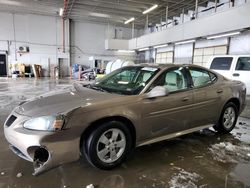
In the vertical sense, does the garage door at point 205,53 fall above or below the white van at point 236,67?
above

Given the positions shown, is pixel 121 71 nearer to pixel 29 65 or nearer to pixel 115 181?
pixel 115 181

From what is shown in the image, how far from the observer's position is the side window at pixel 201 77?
11.5 feet

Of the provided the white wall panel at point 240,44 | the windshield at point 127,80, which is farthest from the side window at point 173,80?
the white wall panel at point 240,44

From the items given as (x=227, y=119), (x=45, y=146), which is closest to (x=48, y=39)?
(x=227, y=119)

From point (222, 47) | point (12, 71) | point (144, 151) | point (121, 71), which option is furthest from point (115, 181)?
point (12, 71)

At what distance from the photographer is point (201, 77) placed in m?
3.69

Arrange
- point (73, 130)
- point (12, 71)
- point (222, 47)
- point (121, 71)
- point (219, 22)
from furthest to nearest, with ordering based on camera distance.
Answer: point (12, 71) → point (222, 47) → point (219, 22) → point (121, 71) → point (73, 130)

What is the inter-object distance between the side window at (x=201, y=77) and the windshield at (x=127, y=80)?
0.72 m

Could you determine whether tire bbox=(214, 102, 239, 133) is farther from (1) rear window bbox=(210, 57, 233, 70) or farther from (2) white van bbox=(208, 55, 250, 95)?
(1) rear window bbox=(210, 57, 233, 70)

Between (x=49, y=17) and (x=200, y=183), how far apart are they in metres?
20.9

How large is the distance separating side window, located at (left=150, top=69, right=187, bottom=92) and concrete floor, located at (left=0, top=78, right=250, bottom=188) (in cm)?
96

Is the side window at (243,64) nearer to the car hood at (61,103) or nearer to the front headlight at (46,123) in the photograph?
the car hood at (61,103)

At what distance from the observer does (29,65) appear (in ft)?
66.3

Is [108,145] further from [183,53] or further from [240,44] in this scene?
[183,53]
